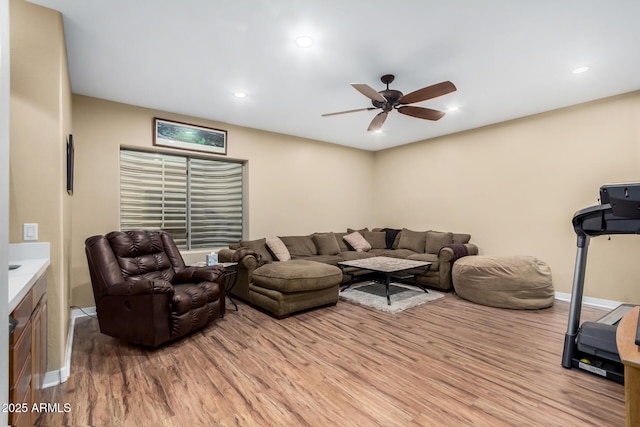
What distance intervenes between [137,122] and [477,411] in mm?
4698

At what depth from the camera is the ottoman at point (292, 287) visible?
3.47 metres

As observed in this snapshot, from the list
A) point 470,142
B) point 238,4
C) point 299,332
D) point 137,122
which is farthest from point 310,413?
point 470,142

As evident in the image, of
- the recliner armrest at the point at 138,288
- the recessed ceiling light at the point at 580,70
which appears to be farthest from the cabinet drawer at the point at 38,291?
the recessed ceiling light at the point at 580,70

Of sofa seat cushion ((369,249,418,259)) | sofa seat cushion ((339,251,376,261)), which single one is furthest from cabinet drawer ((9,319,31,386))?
sofa seat cushion ((369,249,418,259))

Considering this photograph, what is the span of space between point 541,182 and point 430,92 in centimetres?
280

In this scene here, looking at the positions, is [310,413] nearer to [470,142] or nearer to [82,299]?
[82,299]

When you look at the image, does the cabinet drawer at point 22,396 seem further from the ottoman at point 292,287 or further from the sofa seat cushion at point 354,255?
the sofa seat cushion at point 354,255

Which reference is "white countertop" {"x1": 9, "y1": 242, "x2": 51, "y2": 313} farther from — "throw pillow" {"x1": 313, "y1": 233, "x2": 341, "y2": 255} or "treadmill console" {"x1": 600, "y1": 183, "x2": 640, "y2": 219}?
"throw pillow" {"x1": 313, "y1": 233, "x2": 341, "y2": 255}

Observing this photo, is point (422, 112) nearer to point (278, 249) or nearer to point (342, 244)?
point (278, 249)

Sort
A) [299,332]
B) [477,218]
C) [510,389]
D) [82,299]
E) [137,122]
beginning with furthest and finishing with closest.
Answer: [477,218]
[137,122]
[82,299]
[299,332]
[510,389]

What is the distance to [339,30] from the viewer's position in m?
2.38

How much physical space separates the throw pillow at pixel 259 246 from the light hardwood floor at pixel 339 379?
1357mm

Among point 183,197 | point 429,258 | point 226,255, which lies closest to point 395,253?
point 429,258

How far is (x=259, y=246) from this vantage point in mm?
4590
